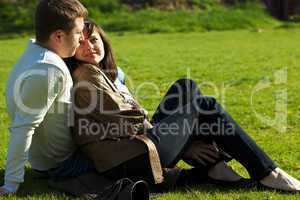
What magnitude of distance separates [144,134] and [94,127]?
352 mm

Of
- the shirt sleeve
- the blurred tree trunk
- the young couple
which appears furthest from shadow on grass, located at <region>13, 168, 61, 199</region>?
the blurred tree trunk

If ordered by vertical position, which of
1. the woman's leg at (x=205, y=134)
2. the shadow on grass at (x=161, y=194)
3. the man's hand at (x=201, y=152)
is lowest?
the shadow on grass at (x=161, y=194)

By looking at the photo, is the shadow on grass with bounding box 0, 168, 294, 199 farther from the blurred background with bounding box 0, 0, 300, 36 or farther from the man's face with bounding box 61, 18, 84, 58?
the blurred background with bounding box 0, 0, 300, 36

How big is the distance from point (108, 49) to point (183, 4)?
80.7 feet

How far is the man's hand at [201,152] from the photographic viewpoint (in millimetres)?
4523

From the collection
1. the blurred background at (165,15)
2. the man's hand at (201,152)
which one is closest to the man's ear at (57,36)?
the man's hand at (201,152)

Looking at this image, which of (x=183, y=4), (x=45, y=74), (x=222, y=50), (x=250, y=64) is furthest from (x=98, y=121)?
(x=183, y=4)

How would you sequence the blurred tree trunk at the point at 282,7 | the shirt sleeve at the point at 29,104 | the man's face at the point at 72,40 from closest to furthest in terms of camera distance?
the shirt sleeve at the point at 29,104 → the man's face at the point at 72,40 → the blurred tree trunk at the point at 282,7

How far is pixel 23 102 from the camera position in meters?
4.05

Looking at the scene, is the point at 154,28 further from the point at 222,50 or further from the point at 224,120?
the point at 224,120

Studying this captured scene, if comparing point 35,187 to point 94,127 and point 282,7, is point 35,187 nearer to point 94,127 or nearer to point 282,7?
point 94,127

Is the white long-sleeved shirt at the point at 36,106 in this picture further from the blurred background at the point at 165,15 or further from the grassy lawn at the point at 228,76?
the blurred background at the point at 165,15

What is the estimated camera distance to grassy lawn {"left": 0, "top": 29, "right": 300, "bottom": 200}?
5123 millimetres

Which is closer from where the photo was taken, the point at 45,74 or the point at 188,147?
the point at 45,74
